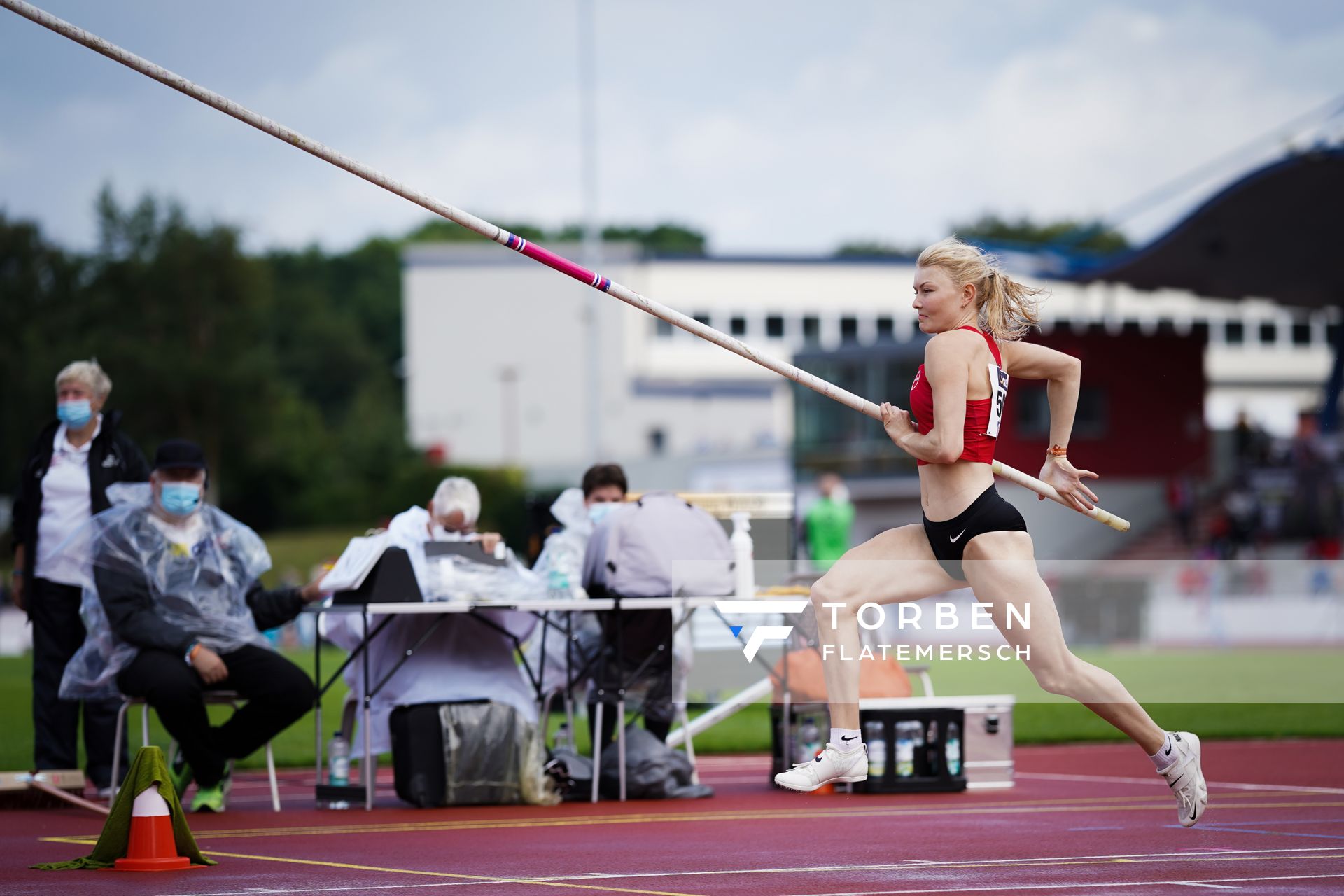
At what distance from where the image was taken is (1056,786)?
10078mm

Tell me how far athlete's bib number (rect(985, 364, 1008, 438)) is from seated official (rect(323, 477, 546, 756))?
3.69 m

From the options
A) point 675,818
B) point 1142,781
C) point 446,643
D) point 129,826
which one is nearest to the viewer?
point 129,826

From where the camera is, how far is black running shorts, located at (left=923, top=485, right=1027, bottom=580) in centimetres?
611

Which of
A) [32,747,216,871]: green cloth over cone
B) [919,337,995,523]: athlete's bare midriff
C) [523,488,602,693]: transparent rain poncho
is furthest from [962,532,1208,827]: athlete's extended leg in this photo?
[523,488,602,693]: transparent rain poncho

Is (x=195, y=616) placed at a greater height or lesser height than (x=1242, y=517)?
lesser

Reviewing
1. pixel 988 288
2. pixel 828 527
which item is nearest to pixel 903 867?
pixel 988 288

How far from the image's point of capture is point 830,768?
20.4 feet

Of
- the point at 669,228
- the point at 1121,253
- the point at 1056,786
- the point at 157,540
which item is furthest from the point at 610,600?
the point at 669,228

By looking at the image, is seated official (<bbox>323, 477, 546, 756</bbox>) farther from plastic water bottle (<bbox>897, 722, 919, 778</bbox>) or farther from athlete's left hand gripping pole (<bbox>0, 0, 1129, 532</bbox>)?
Result: athlete's left hand gripping pole (<bbox>0, 0, 1129, 532</bbox>)

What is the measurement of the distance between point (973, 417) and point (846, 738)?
1.18 m

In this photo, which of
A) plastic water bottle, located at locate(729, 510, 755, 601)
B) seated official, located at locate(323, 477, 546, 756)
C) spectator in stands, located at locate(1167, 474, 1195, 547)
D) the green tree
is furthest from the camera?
the green tree

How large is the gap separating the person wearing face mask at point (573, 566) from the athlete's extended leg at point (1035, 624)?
12.3ft

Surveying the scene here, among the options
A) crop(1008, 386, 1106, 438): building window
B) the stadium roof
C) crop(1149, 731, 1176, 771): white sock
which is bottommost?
crop(1149, 731, 1176, 771): white sock

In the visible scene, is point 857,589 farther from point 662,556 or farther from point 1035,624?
point 662,556
